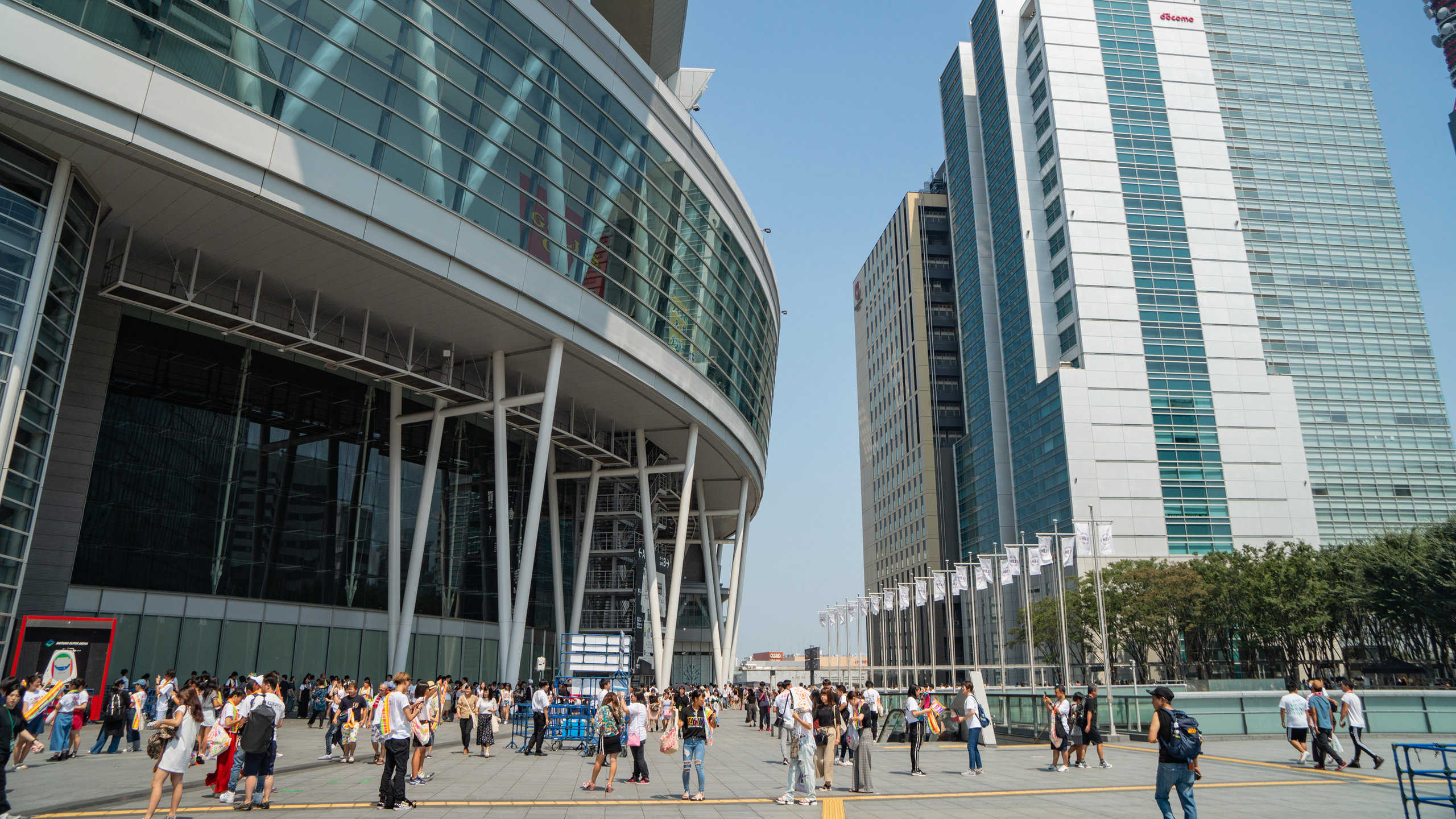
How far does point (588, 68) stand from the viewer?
108 ft

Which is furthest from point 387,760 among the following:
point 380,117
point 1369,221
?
point 1369,221

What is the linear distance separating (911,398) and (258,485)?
90207 millimetres

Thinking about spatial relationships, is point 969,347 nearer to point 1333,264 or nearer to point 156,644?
point 1333,264

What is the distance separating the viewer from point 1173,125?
8250 cm

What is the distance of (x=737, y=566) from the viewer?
5562 centimetres

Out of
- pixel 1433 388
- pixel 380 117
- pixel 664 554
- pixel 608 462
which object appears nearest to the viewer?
pixel 380 117

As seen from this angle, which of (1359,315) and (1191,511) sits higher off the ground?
(1359,315)

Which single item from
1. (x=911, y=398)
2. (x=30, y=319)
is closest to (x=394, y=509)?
(x=30, y=319)

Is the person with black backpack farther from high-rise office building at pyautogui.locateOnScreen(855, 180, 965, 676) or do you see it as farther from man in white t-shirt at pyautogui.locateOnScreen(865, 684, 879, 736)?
high-rise office building at pyautogui.locateOnScreen(855, 180, 965, 676)

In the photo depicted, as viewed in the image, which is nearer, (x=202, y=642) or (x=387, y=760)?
(x=387, y=760)

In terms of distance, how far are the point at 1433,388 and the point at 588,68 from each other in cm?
8447

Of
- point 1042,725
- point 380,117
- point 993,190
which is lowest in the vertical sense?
point 1042,725

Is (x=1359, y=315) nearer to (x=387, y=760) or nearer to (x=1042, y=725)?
(x=1042, y=725)

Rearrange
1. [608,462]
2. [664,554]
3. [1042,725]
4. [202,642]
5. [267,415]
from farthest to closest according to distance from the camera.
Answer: [664,554] → [608,462] → [267,415] → [202,642] → [1042,725]
